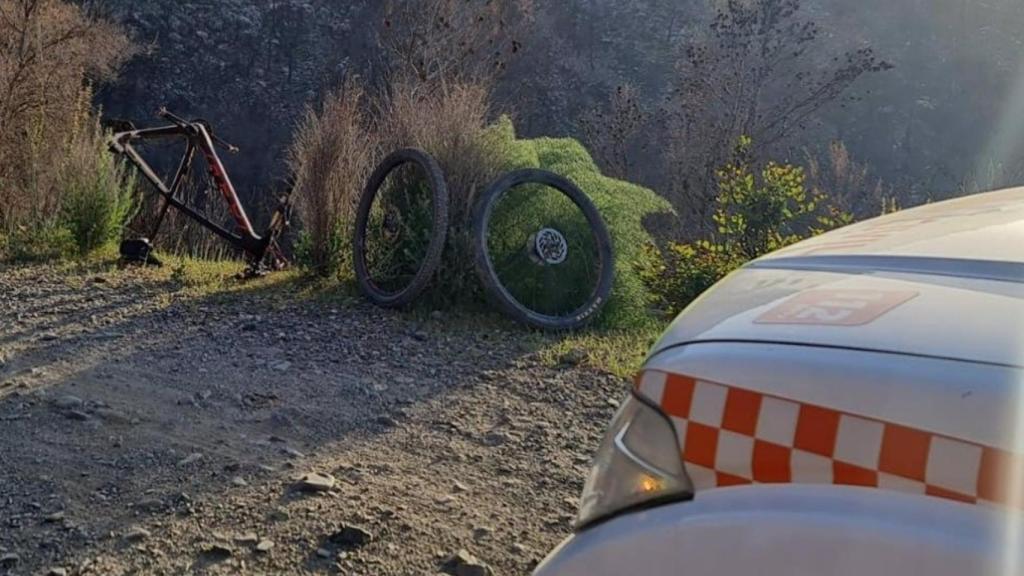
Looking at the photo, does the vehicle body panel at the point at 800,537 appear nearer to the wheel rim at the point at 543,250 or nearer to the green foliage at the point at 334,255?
the wheel rim at the point at 543,250

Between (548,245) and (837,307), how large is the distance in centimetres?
467

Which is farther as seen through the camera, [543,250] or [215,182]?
[215,182]

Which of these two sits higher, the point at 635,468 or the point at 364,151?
the point at 364,151

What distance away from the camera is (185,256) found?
8.41m

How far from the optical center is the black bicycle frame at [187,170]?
7534 millimetres

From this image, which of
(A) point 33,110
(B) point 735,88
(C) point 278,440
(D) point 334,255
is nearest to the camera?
(C) point 278,440

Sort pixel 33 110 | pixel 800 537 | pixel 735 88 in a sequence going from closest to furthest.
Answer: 1. pixel 800 537
2. pixel 33 110
3. pixel 735 88

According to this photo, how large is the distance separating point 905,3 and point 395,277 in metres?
28.0

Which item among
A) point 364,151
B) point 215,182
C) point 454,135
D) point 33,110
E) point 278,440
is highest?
point 454,135

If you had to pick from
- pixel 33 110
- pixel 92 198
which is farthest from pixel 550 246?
pixel 33 110

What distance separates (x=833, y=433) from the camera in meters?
1.42

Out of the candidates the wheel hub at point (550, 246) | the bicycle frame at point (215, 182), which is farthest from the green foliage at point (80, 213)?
the wheel hub at point (550, 246)

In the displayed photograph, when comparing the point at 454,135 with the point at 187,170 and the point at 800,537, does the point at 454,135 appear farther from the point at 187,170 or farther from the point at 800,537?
the point at 800,537

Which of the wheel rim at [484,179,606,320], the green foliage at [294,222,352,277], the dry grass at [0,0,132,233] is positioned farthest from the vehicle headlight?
the dry grass at [0,0,132,233]
